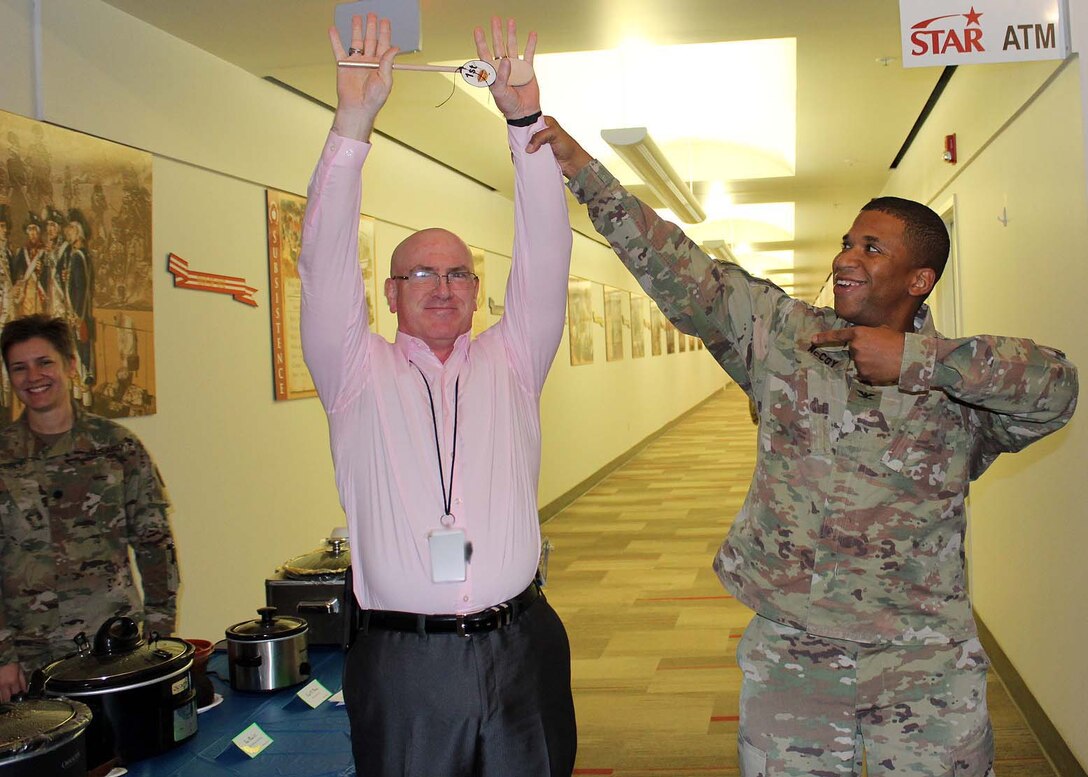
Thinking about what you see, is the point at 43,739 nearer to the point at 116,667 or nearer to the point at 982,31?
the point at 116,667

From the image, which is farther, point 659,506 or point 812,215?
point 812,215

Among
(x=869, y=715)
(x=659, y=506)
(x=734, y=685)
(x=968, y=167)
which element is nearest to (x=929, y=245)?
(x=869, y=715)

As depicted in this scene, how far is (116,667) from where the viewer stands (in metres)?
2.00

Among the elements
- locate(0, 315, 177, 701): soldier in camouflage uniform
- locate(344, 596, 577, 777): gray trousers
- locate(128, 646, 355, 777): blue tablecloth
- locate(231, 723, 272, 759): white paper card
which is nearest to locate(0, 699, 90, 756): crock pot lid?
locate(128, 646, 355, 777): blue tablecloth

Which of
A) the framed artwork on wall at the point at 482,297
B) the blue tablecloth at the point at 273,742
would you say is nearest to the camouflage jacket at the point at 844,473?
the blue tablecloth at the point at 273,742

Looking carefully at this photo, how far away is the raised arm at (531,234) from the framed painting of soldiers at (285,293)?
3.10 metres

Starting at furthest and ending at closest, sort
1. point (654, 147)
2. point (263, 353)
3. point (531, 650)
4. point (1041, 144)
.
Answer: point (654, 147), point (263, 353), point (1041, 144), point (531, 650)

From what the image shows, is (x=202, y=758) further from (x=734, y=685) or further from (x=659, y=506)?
(x=659, y=506)

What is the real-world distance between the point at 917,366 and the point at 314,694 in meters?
1.49

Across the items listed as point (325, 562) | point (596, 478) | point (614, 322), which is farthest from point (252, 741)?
point (614, 322)

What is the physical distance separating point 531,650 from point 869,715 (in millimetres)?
639

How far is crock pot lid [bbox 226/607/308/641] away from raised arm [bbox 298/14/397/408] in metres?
0.75

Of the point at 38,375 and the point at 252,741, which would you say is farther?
the point at 38,375

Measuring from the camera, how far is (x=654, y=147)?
5570 mm
